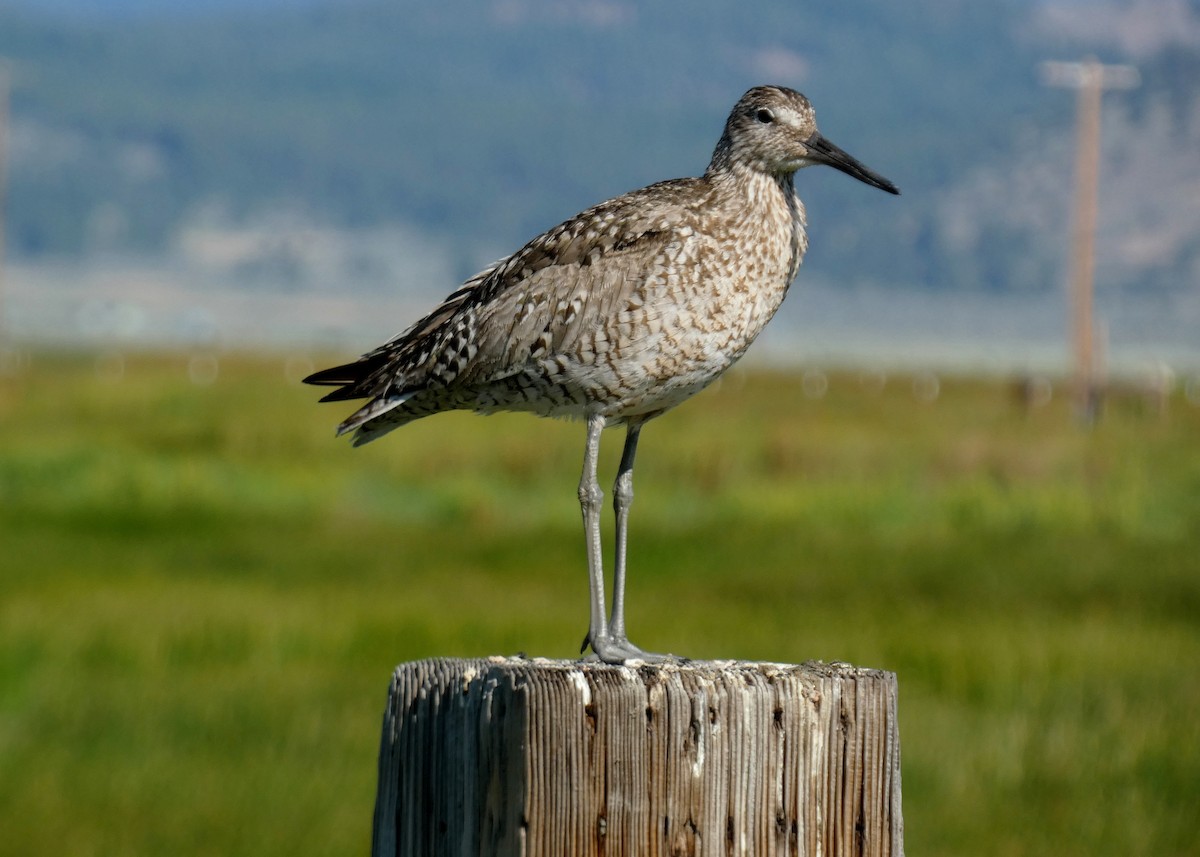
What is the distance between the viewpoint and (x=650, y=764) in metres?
4.77

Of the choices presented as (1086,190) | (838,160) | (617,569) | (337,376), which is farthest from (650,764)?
(1086,190)

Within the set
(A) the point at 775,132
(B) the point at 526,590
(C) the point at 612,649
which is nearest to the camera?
(C) the point at 612,649

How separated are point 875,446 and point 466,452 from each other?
27.0ft

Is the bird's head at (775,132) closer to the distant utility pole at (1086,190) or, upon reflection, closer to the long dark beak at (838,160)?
the long dark beak at (838,160)

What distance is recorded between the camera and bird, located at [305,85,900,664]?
21.5ft

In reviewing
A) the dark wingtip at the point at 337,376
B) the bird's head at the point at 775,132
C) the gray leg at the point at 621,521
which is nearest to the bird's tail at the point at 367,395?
the dark wingtip at the point at 337,376

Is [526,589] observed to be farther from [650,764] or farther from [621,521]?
[650,764]

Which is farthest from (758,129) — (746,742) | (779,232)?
(746,742)

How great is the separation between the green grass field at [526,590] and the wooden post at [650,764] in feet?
31.8

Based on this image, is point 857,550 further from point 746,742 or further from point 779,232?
point 746,742

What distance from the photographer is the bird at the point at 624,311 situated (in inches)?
259

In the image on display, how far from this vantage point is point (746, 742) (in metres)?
4.83

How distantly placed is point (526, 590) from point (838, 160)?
19.4m

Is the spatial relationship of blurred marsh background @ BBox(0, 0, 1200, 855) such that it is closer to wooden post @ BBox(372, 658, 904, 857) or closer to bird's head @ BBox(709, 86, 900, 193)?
bird's head @ BBox(709, 86, 900, 193)
